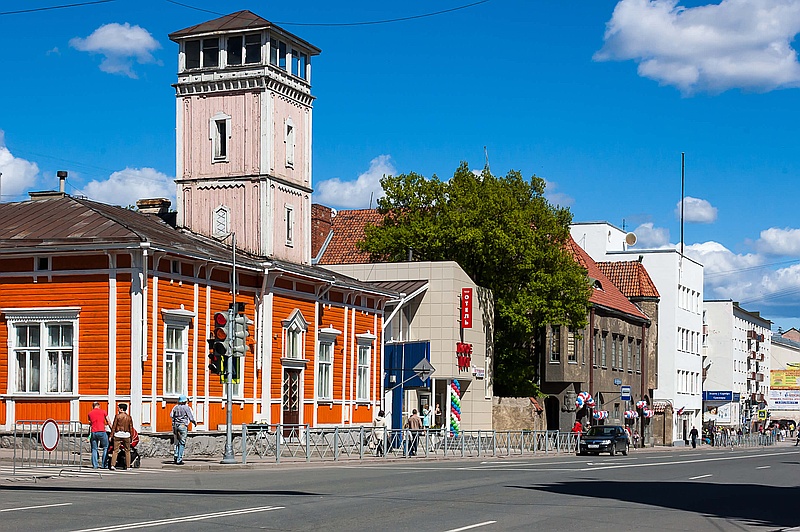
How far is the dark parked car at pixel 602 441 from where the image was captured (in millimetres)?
48594

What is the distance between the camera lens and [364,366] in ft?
146

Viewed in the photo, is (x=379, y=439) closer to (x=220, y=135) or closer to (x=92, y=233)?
(x=92, y=233)

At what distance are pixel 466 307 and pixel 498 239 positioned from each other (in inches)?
161

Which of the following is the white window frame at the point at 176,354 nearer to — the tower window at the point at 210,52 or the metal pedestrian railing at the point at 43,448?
the metal pedestrian railing at the point at 43,448

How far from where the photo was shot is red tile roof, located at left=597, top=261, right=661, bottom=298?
81750 mm

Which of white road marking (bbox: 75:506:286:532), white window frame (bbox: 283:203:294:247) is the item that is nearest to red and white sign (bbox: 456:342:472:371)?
white window frame (bbox: 283:203:294:247)

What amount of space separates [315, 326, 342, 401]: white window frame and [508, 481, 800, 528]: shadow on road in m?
16.8

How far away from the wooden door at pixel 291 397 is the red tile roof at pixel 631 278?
46116mm

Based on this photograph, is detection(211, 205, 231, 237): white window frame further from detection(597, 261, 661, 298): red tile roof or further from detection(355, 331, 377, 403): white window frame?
detection(597, 261, 661, 298): red tile roof

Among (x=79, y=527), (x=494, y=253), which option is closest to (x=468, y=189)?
(x=494, y=253)

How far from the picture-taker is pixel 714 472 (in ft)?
106

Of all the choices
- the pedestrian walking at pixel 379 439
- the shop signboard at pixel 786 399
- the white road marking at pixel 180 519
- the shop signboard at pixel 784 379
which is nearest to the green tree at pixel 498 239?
the pedestrian walking at pixel 379 439

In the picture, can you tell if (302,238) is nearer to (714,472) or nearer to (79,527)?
(714,472)

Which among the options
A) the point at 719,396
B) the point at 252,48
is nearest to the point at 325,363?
the point at 252,48
